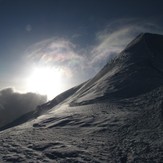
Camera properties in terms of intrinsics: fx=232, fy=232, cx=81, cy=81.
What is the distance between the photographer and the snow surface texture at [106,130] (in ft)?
62.4

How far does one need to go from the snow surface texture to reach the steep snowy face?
168 millimetres

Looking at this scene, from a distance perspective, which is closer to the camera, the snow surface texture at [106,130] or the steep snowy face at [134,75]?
the snow surface texture at [106,130]

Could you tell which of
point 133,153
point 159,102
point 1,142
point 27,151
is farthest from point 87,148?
point 159,102

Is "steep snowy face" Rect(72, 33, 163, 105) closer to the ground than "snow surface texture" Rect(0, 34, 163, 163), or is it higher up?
higher up

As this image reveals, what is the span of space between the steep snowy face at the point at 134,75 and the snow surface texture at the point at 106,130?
17cm

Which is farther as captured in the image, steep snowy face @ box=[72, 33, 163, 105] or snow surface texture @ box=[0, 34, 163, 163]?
steep snowy face @ box=[72, 33, 163, 105]

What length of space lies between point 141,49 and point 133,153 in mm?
38846

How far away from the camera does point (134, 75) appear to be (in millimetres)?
42500

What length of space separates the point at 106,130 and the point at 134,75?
20.4m

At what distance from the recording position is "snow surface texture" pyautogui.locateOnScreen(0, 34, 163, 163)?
19.0 metres

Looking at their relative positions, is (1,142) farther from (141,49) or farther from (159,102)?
(141,49)

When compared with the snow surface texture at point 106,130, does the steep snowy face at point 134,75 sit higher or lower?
higher

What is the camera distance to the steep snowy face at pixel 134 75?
37.2m

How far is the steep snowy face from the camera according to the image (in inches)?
1463
